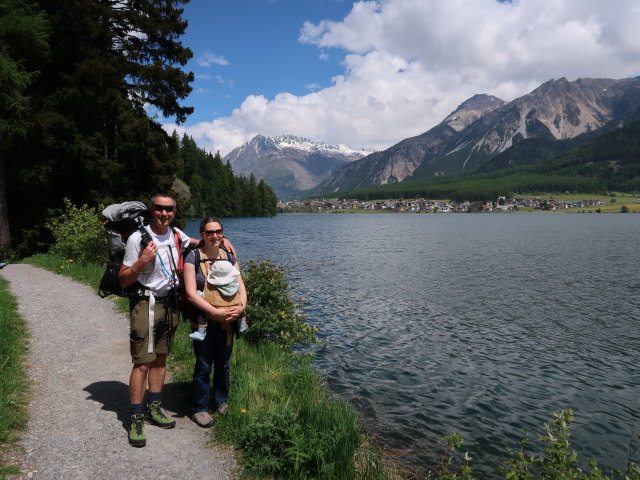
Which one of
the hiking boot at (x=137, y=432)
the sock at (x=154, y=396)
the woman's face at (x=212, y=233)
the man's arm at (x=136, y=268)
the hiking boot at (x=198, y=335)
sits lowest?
the hiking boot at (x=137, y=432)

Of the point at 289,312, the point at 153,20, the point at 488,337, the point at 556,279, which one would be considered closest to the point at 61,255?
the point at 153,20

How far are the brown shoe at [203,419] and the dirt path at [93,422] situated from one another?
93mm

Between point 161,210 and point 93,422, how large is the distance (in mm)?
3551

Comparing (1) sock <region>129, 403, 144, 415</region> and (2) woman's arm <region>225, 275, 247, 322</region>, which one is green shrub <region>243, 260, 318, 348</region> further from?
(1) sock <region>129, 403, 144, 415</region>

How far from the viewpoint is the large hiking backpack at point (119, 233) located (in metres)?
5.60

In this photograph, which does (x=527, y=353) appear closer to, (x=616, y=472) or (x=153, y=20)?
(x=616, y=472)

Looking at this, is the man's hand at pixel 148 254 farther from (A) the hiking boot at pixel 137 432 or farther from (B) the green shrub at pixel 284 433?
(B) the green shrub at pixel 284 433

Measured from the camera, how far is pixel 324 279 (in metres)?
29.9

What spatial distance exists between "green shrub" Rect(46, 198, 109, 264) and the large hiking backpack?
623 inches

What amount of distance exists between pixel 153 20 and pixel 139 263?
23983mm

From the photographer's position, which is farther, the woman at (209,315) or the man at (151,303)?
the woman at (209,315)

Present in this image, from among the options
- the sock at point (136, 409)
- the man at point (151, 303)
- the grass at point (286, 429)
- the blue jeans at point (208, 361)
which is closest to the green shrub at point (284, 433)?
the grass at point (286, 429)

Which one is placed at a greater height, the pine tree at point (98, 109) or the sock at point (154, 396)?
the pine tree at point (98, 109)

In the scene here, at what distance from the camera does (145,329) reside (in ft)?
18.9
